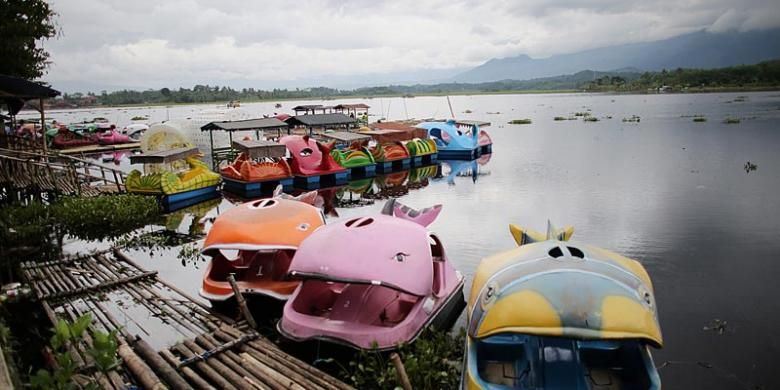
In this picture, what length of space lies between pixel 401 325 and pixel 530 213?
11.5 m

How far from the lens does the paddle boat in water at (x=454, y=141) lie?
33.8 meters

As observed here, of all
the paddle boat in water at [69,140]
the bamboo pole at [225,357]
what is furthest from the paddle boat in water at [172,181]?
the paddle boat in water at [69,140]

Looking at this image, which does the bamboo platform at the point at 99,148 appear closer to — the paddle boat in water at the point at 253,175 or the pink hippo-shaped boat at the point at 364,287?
the paddle boat in water at the point at 253,175

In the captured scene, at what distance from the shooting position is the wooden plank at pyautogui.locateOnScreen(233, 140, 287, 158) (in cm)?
2459

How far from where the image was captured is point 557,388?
5719 millimetres

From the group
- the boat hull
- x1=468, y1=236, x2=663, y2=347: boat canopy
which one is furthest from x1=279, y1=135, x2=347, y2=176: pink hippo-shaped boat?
x1=468, y1=236, x2=663, y2=347: boat canopy

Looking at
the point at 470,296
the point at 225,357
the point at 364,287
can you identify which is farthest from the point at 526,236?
the point at 225,357

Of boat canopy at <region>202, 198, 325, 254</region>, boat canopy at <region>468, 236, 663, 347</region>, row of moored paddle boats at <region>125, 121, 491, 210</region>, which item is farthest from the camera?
row of moored paddle boats at <region>125, 121, 491, 210</region>

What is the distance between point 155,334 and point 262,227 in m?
2.42

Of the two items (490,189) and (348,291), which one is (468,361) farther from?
(490,189)

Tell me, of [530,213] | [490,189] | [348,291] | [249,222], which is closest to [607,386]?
[348,291]

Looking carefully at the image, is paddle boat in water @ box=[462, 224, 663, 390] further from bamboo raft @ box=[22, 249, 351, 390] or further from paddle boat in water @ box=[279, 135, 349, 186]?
paddle boat in water @ box=[279, 135, 349, 186]

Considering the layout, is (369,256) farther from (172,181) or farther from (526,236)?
(172,181)

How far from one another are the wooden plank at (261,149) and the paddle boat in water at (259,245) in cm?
1515
